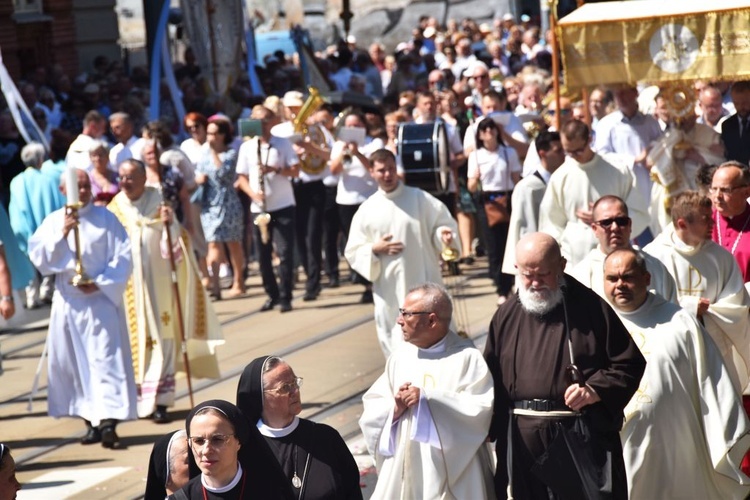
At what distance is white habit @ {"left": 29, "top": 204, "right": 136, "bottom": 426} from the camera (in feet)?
33.4

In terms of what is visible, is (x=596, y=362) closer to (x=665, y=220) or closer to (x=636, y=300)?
(x=636, y=300)

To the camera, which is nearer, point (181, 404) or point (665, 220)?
point (181, 404)

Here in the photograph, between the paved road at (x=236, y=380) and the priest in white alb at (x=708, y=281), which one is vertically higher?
the priest in white alb at (x=708, y=281)

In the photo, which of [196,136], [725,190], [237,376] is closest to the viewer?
[725,190]

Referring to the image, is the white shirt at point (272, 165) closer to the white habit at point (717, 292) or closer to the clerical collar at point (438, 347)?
the white habit at point (717, 292)

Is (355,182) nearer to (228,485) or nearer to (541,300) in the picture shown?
(541,300)

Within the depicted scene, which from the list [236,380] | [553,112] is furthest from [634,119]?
[236,380]

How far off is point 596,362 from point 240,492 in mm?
2065

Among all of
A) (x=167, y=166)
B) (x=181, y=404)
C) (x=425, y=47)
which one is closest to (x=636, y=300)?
(x=181, y=404)

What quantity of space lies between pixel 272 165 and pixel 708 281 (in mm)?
6641

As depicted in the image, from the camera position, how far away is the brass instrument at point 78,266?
10.0m

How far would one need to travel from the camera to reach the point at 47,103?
18.9 metres

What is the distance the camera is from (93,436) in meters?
10.4

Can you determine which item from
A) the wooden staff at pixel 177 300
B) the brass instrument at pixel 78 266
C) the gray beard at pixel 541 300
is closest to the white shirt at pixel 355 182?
the wooden staff at pixel 177 300
